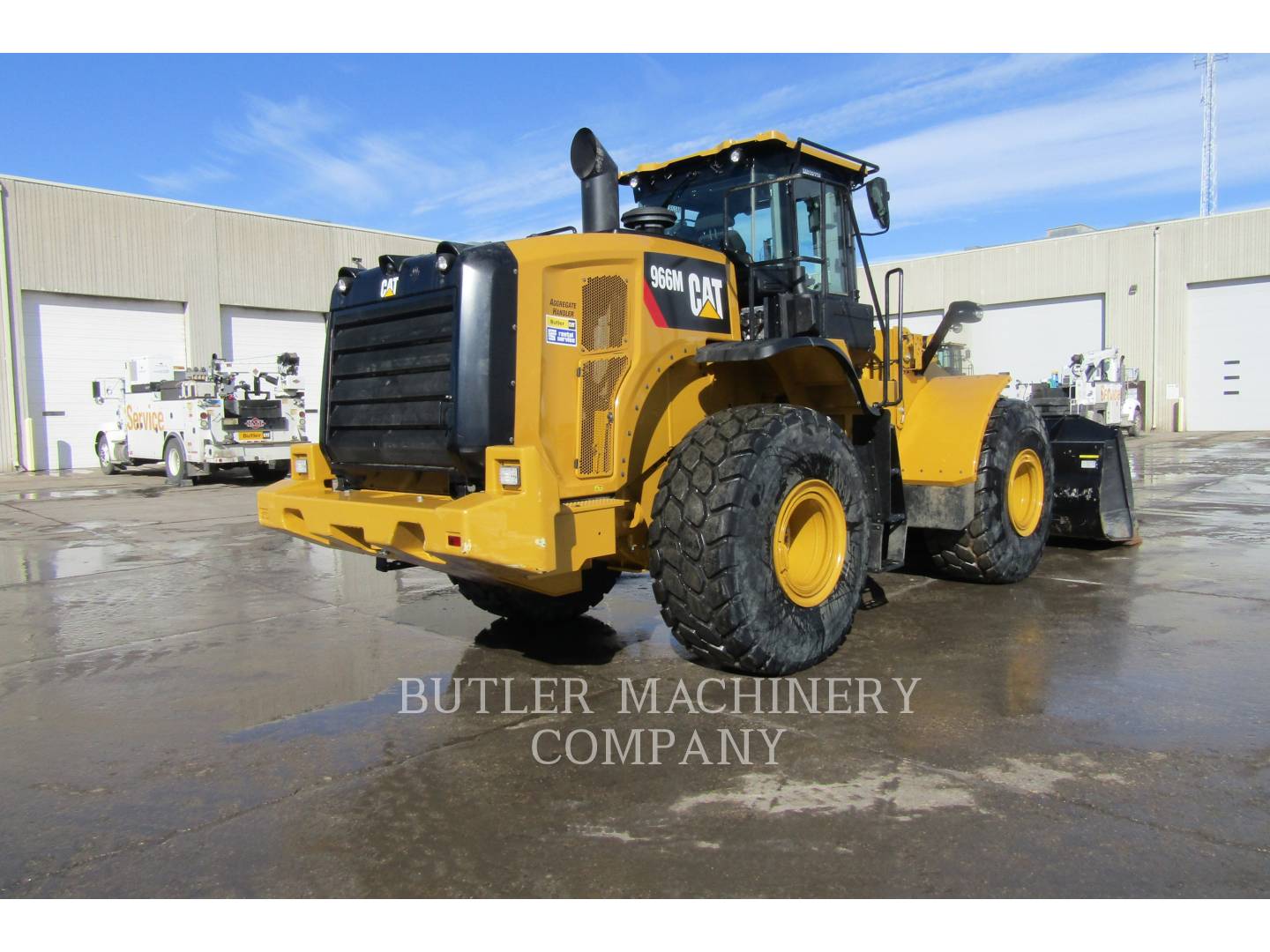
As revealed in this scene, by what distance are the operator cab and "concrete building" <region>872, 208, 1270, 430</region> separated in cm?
2948

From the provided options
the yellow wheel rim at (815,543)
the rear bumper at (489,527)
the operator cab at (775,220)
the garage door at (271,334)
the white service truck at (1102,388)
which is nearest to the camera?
the rear bumper at (489,527)

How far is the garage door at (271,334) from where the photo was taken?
28.0m

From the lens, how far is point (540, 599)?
231 inches

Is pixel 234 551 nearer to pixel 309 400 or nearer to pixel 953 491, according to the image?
pixel 953 491

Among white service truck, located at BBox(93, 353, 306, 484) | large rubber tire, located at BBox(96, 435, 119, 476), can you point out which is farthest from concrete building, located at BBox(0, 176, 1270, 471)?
large rubber tire, located at BBox(96, 435, 119, 476)

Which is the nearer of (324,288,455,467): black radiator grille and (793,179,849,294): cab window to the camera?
(324,288,455,467): black radiator grille

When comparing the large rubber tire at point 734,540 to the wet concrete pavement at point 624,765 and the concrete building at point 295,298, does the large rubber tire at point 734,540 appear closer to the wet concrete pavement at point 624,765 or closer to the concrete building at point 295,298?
the wet concrete pavement at point 624,765

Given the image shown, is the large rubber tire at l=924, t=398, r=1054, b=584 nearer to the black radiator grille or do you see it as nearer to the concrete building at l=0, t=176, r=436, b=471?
the black radiator grille

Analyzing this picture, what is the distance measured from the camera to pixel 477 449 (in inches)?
169

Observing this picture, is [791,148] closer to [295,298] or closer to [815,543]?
[815,543]

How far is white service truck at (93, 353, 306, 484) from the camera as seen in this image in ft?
60.8

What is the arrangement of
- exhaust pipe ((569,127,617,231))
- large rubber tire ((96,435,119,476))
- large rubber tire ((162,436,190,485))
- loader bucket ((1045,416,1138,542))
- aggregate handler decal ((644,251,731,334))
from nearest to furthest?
1. aggregate handler decal ((644,251,731,334))
2. exhaust pipe ((569,127,617,231))
3. loader bucket ((1045,416,1138,542))
4. large rubber tire ((162,436,190,485))
5. large rubber tire ((96,435,119,476))

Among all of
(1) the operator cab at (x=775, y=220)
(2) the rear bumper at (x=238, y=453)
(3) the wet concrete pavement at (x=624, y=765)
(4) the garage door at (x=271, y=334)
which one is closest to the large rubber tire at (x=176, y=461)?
(2) the rear bumper at (x=238, y=453)

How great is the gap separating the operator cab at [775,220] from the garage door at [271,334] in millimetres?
23112
